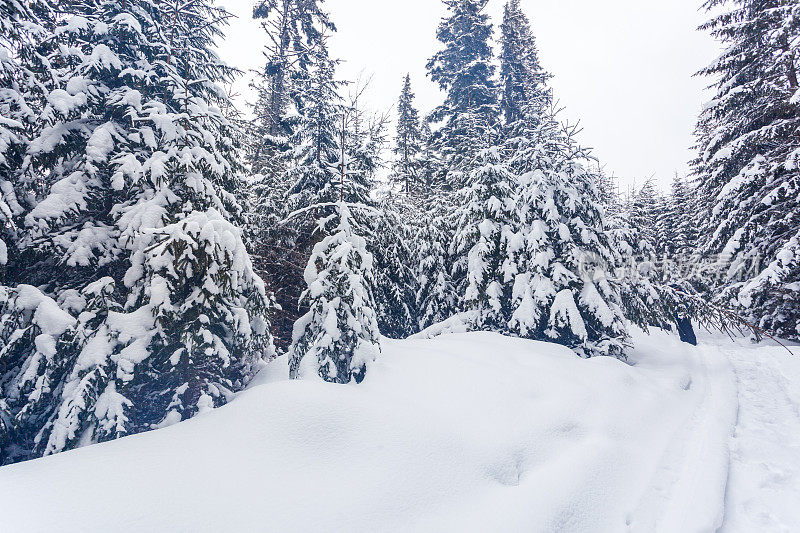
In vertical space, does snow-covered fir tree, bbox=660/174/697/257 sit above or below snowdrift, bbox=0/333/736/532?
above

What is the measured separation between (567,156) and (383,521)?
10485 millimetres

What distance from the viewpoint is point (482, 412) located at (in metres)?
4.66

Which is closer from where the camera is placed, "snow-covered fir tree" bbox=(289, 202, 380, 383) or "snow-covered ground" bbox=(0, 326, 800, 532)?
"snow-covered ground" bbox=(0, 326, 800, 532)

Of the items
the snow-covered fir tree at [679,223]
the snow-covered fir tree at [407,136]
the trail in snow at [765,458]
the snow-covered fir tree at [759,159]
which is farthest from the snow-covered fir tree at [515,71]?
the trail in snow at [765,458]

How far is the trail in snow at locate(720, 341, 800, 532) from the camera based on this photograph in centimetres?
363

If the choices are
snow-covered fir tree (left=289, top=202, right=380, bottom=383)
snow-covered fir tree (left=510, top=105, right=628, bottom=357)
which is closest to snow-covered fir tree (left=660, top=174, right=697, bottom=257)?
snow-covered fir tree (left=510, top=105, right=628, bottom=357)

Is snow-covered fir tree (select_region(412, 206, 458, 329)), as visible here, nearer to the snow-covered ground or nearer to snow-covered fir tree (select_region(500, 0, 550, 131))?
the snow-covered ground

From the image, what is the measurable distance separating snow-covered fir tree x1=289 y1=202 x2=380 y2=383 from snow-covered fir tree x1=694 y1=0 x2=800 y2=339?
45.2ft

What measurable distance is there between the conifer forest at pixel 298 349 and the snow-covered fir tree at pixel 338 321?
4cm

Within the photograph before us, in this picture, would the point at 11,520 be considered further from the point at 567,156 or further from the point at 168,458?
the point at 567,156

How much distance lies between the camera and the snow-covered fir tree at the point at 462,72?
59.1 ft

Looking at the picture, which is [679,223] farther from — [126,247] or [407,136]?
[126,247]

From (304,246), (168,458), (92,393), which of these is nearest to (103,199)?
(92,393)

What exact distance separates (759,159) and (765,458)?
40.1ft
